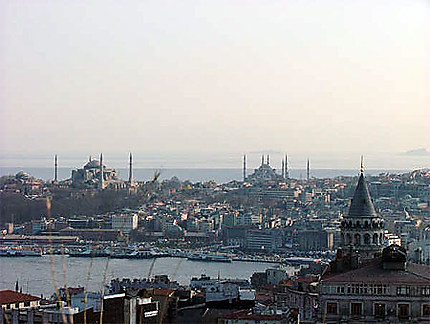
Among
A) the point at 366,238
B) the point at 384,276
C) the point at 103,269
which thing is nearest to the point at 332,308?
the point at 384,276

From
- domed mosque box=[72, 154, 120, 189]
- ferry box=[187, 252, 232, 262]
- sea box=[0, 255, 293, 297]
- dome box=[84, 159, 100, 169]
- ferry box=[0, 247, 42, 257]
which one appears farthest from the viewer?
dome box=[84, 159, 100, 169]

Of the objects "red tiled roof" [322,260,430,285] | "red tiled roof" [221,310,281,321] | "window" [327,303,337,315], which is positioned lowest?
"red tiled roof" [221,310,281,321]

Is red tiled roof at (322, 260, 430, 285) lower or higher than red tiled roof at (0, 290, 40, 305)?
higher

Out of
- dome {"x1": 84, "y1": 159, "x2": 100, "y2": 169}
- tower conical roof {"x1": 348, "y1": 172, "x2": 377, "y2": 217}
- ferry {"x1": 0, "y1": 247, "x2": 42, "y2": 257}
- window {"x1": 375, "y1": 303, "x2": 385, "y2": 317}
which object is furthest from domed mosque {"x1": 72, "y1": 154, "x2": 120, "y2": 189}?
window {"x1": 375, "y1": 303, "x2": 385, "y2": 317}

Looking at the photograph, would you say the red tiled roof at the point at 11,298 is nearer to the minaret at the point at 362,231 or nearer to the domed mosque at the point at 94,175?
the minaret at the point at 362,231

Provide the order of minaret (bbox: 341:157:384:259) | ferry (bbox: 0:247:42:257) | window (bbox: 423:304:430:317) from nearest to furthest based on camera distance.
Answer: window (bbox: 423:304:430:317) < minaret (bbox: 341:157:384:259) < ferry (bbox: 0:247:42:257)

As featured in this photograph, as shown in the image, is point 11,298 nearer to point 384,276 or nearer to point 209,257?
point 384,276

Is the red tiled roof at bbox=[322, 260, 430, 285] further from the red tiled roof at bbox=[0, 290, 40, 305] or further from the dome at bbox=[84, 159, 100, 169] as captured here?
the dome at bbox=[84, 159, 100, 169]
